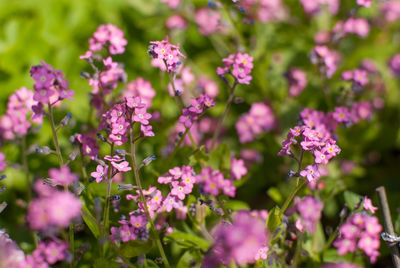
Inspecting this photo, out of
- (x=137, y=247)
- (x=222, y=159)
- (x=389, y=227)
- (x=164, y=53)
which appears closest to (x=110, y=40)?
(x=164, y=53)

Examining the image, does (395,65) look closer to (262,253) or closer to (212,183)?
(212,183)

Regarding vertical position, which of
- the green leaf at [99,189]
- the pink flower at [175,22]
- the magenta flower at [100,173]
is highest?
the pink flower at [175,22]

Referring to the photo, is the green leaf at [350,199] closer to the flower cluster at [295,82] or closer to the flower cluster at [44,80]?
the flower cluster at [295,82]

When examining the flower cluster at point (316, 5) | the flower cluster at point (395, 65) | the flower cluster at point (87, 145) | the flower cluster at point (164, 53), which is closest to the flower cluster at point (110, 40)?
the flower cluster at point (164, 53)

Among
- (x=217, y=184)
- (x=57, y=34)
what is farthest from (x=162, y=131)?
(x=57, y=34)

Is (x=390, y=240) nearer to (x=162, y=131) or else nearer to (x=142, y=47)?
(x=162, y=131)

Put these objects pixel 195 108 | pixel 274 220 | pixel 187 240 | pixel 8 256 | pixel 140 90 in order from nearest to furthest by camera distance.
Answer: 1. pixel 8 256
2. pixel 274 220
3. pixel 195 108
4. pixel 187 240
5. pixel 140 90

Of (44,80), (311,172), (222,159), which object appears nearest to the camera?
(44,80)
